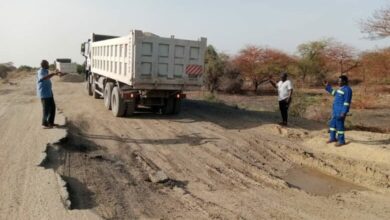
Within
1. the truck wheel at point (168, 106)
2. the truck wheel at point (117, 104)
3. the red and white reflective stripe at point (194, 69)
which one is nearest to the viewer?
the red and white reflective stripe at point (194, 69)

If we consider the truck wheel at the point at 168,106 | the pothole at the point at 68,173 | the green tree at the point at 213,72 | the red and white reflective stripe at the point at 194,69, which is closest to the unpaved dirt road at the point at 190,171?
the pothole at the point at 68,173

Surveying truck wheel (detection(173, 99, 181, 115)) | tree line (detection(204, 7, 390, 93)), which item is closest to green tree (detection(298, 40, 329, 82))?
tree line (detection(204, 7, 390, 93))

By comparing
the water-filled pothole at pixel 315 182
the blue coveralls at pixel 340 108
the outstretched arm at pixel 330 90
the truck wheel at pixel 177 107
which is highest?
the outstretched arm at pixel 330 90

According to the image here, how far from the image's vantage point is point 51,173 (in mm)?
6715

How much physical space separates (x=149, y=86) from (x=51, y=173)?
5760mm

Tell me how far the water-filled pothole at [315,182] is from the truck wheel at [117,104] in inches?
236

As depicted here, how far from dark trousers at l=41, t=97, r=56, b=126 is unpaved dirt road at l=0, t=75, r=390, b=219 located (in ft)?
1.32

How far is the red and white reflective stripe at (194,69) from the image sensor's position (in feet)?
41.4

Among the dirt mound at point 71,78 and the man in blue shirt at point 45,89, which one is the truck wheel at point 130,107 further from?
the dirt mound at point 71,78

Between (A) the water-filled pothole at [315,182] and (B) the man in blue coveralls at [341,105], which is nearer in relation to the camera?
(A) the water-filled pothole at [315,182]

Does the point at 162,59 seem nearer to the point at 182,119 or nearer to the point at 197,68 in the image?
the point at 197,68

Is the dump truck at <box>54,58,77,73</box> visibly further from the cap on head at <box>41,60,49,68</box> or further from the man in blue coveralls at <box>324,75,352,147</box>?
the man in blue coveralls at <box>324,75,352,147</box>

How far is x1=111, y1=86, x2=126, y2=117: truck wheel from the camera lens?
12.8m

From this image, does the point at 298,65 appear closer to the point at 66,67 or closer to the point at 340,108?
the point at 66,67
